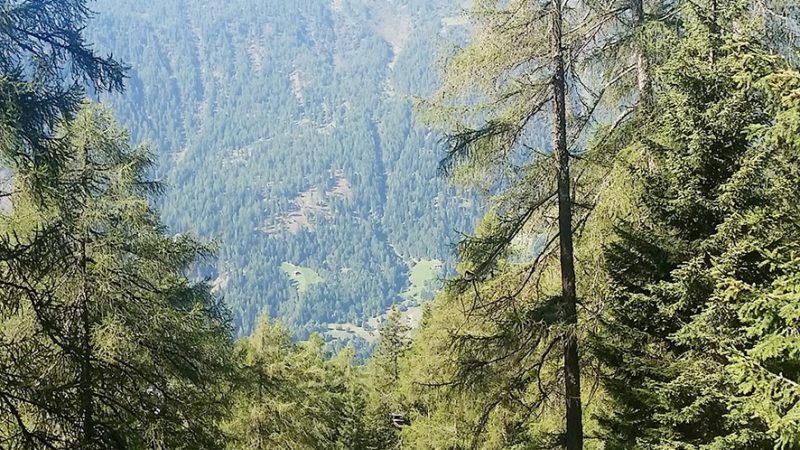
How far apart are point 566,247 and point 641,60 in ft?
9.44

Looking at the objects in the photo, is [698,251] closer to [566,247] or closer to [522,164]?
[566,247]

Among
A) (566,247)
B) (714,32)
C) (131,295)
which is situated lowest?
(131,295)

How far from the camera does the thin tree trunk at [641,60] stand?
8.41m

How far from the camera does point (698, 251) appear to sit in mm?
6625

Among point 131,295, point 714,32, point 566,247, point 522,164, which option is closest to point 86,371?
point 131,295

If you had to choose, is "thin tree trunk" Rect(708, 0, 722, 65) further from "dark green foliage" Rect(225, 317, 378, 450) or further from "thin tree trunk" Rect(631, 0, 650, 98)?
"dark green foliage" Rect(225, 317, 378, 450)

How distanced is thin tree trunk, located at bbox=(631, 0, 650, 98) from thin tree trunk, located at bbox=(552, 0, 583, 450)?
1.34 m

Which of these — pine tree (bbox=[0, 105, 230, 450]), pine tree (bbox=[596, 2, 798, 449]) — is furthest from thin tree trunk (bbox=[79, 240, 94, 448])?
pine tree (bbox=[596, 2, 798, 449])

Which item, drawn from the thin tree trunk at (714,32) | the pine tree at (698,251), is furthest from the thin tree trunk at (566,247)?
the thin tree trunk at (714,32)

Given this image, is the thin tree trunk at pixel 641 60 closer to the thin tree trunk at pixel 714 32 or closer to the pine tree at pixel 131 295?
the thin tree trunk at pixel 714 32

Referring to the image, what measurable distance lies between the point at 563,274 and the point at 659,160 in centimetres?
161

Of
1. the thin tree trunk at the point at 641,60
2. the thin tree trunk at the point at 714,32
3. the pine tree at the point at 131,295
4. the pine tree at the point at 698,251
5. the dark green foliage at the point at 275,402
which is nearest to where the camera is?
the pine tree at the point at 698,251

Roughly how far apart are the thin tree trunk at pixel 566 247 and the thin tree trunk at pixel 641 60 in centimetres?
134

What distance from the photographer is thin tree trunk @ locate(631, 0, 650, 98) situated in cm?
841
